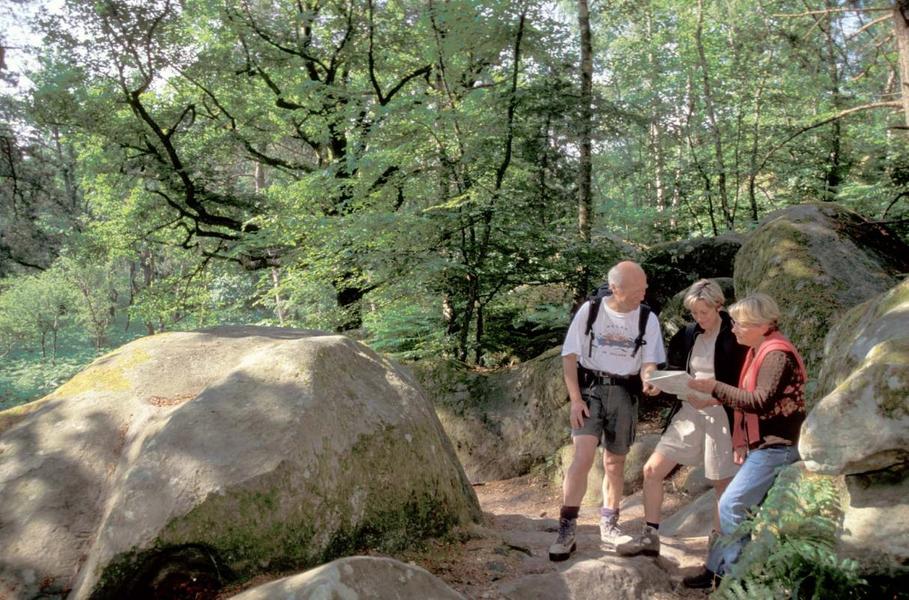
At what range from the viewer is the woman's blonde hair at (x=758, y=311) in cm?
343

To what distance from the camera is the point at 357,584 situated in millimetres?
2684

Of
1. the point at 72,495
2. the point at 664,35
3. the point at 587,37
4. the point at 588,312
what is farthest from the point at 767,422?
the point at 664,35

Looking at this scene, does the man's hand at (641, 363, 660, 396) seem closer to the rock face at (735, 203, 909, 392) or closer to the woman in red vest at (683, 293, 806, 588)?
the woman in red vest at (683, 293, 806, 588)

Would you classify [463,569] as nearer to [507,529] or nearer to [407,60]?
[507,529]

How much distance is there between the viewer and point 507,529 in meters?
5.27

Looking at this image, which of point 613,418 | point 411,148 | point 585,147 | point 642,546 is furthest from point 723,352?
point 585,147

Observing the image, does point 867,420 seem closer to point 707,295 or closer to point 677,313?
point 707,295

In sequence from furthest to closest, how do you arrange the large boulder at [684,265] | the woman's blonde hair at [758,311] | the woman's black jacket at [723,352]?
the large boulder at [684,265]
the woman's black jacket at [723,352]
the woman's blonde hair at [758,311]

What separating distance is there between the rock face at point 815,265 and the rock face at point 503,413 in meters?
2.83

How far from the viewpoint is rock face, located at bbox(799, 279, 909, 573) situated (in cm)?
276

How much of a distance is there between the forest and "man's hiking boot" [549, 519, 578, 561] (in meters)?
4.68

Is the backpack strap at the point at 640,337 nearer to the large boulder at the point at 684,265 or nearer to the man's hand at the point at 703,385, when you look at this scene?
the man's hand at the point at 703,385

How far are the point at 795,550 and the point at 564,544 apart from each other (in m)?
1.60

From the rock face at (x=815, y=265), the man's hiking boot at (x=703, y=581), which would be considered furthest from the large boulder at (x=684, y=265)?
the man's hiking boot at (x=703, y=581)
